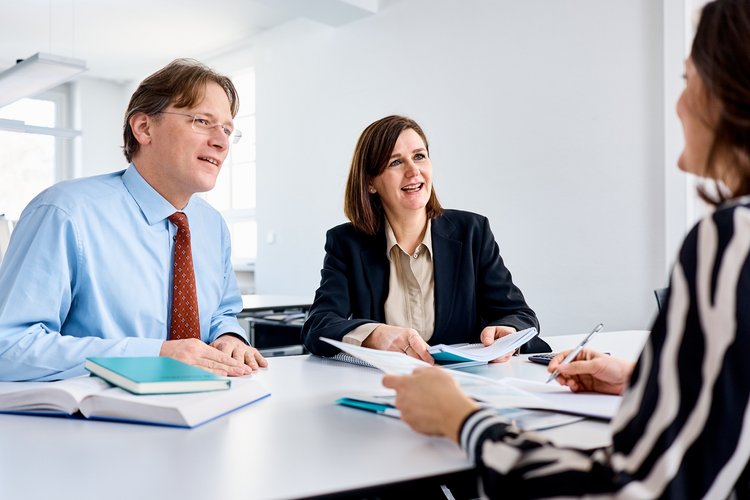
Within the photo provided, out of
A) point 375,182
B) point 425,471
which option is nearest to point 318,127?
point 375,182

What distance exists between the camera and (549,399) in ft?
3.54

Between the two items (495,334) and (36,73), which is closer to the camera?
(495,334)

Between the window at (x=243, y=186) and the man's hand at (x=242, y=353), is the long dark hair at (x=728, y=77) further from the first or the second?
the window at (x=243, y=186)

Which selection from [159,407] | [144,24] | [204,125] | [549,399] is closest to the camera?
[159,407]

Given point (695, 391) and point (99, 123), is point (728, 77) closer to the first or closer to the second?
point (695, 391)

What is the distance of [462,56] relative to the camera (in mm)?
4102

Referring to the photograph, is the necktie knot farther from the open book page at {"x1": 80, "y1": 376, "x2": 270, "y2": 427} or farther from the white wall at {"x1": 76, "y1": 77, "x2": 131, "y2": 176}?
the white wall at {"x1": 76, "y1": 77, "x2": 131, "y2": 176}

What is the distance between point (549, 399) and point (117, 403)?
71 centimetres

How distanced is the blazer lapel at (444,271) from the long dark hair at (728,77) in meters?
1.19

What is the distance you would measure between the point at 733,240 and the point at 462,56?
12.2 ft

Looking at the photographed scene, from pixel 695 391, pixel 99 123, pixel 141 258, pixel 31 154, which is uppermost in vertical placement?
pixel 99 123

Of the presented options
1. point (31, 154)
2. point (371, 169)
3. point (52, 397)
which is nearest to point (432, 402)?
point (52, 397)

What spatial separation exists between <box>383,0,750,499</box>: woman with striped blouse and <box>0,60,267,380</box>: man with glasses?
83cm

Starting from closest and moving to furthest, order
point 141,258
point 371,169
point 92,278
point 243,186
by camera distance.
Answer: point 92,278
point 141,258
point 371,169
point 243,186
